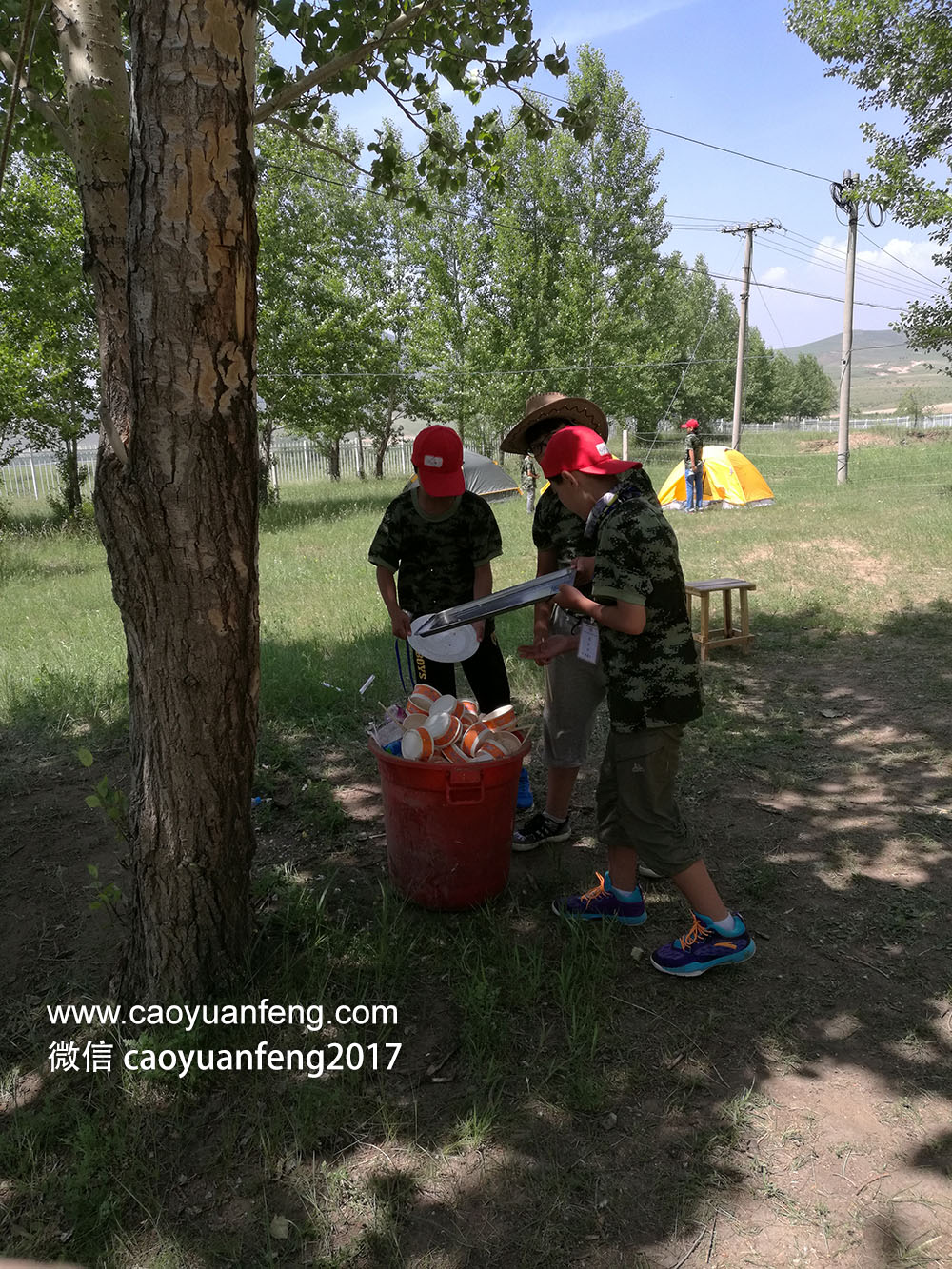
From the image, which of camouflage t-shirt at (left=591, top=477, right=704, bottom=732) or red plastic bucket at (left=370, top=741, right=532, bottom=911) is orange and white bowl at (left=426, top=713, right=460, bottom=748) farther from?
camouflage t-shirt at (left=591, top=477, right=704, bottom=732)

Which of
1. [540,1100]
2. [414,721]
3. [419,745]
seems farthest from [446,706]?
[540,1100]

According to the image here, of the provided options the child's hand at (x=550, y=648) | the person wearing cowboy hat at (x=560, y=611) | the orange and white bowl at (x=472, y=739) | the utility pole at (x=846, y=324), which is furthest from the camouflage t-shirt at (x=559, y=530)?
Answer: the utility pole at (x=846, y=324)

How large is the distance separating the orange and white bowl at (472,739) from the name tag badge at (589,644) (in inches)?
18.9

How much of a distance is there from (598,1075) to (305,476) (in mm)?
33766

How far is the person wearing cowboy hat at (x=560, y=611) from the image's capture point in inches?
137

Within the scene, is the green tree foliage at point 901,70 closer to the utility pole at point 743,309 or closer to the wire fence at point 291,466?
the utility pole at point 743,309

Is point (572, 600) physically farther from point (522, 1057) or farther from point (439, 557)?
point (522, 1057)

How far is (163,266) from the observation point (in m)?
2.21

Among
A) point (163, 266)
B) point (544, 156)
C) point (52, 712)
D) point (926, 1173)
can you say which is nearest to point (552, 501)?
point (163, 266)

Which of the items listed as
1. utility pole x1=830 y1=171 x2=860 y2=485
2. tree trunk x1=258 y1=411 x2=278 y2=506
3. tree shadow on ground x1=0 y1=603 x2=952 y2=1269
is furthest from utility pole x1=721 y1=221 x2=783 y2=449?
tree shadow on ground x1=0 y1=603 x2=952 y2=1269

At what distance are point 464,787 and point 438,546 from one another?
1239 millimetres

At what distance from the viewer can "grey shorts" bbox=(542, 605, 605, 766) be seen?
11.6 feet

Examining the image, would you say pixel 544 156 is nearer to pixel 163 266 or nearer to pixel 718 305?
pixel 163 266

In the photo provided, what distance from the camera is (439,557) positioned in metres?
3.85
